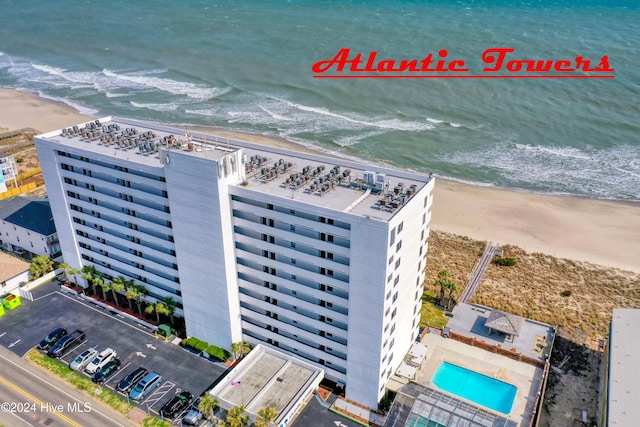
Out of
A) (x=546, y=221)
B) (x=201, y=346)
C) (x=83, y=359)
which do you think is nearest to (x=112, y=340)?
(x=83, y=359)

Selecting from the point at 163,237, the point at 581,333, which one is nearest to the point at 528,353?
the point at 581,333

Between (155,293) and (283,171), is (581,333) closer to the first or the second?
(283,171)

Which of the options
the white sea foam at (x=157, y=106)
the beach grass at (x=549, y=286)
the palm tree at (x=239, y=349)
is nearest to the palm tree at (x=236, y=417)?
the palm tree at (x=239, y=349)

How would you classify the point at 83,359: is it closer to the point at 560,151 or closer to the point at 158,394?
the point at 158,394

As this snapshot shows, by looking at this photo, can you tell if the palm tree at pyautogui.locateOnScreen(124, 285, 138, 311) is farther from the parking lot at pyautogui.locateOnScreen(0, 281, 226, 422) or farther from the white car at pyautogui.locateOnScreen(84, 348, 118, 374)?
the white car at pyautogui.locateOnScreen(84, 348, 118, 374)

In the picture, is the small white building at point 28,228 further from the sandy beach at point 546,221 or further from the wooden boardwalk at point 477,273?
the sandy beach at point 546,221
